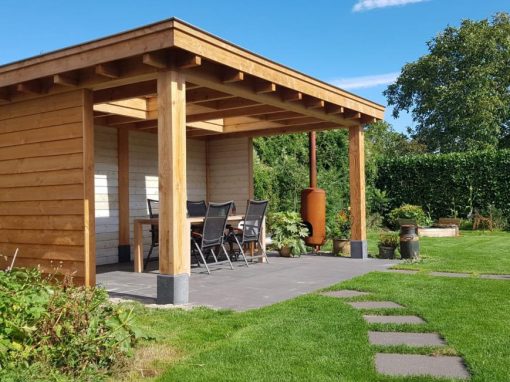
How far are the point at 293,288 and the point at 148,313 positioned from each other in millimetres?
1783

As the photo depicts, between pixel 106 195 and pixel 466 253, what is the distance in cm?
582

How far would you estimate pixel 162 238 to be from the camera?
487cm

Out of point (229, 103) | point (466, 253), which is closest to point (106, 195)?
point (229, 103)

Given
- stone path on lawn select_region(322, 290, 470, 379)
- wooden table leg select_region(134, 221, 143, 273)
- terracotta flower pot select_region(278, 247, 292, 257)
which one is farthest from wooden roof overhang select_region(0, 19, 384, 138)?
stone path on lawn select_region(322, 290, 470, 379)

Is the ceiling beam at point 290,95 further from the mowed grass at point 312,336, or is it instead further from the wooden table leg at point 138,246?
the mowed grass at point 312,336

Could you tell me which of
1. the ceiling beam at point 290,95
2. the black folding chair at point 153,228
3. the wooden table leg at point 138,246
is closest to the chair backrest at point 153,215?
the black folding chair at point 153,228

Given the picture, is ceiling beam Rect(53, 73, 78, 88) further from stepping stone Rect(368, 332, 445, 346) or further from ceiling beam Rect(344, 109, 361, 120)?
ceiling beam Rect(344, 109, 361, 120)

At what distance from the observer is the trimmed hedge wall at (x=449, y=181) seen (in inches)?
535

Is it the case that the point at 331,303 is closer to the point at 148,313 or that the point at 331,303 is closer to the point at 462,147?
the point at 148,313

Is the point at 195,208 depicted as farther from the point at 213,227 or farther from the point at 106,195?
the point at 213,227

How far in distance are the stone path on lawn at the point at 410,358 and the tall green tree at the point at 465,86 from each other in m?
21.5

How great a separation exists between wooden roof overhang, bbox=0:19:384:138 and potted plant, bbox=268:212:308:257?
166 cm

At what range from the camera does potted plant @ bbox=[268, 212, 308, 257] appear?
867 centimetres

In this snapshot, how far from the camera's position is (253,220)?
774 centimetres
